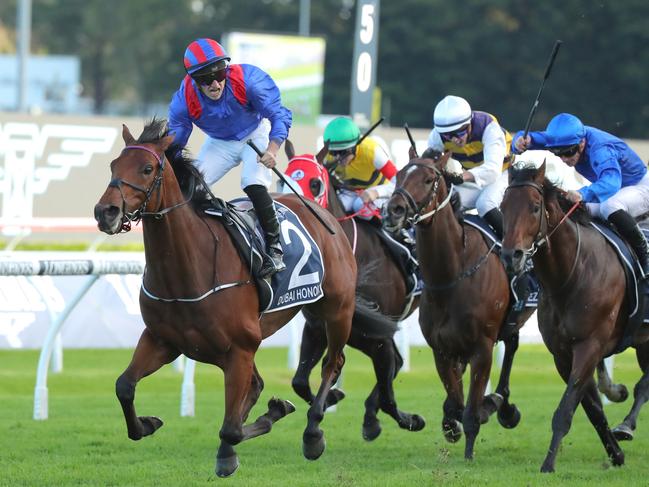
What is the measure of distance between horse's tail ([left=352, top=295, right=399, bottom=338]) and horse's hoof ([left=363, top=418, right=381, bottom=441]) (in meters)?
0.51

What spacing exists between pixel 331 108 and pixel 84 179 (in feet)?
81.4

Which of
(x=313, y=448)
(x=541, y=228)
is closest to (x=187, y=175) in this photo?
(x=313, y=448)

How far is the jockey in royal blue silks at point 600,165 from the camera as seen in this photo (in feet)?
22.8

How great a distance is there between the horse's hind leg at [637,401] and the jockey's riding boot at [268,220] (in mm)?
2106

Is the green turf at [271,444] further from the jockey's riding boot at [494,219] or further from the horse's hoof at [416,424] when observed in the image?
the jockey's riding boot at [494,219]

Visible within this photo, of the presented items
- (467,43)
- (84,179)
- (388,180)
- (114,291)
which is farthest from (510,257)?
(467,43)

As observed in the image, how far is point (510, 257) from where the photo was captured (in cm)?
631

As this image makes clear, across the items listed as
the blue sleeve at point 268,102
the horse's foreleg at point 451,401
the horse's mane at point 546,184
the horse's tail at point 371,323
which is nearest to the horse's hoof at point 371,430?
the horse's foreleg at point 451,401

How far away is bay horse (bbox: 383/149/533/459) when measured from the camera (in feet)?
23.4

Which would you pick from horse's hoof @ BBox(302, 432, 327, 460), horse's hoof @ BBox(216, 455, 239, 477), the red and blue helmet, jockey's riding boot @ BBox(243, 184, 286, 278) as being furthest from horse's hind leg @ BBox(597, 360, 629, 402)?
the red and blue helmet

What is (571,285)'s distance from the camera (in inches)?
267

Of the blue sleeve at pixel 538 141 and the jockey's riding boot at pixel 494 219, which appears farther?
the jockey's riding boot at pixel 494 219

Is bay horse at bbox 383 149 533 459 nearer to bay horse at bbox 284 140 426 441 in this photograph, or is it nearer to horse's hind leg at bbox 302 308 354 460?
bay horse at bbox 284 140 426 441

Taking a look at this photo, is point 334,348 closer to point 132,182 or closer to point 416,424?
point 416,424
